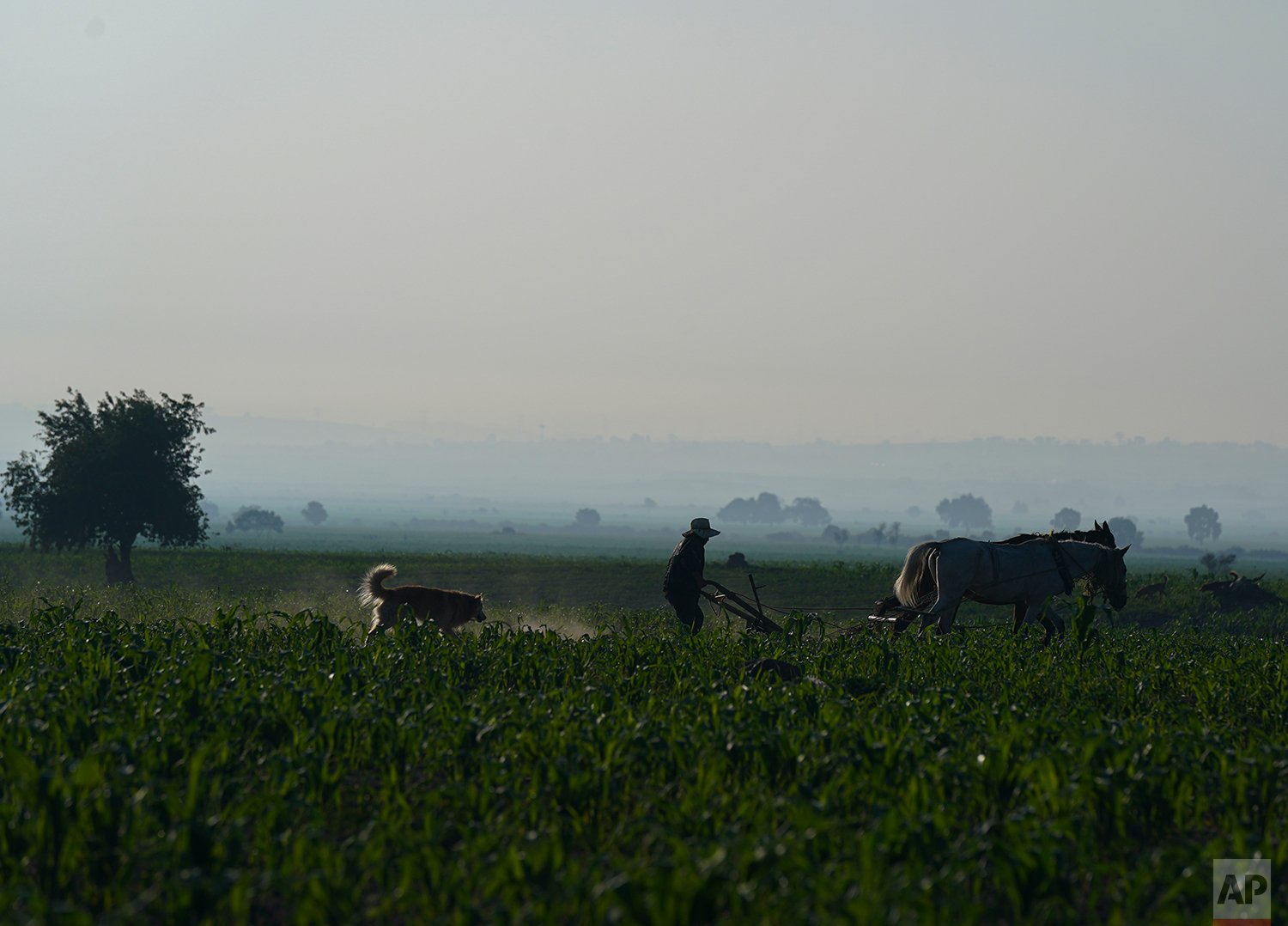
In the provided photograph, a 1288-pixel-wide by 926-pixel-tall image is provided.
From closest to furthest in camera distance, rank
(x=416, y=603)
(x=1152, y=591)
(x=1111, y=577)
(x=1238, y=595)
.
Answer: (x=416, y=603) → (x=1111, y=577) → (x=1238, y=595) → (x=1152, y=591)

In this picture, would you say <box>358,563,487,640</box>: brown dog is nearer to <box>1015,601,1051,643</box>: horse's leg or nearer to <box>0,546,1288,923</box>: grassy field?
<box>0,546,1288,923</box>: grassy field

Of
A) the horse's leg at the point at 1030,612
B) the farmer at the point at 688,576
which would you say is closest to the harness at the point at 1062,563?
the horse's leg at the point at 1030,612

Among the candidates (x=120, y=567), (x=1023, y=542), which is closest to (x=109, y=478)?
(x=120, y=567)

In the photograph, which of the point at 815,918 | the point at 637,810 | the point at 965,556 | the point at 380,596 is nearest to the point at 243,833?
the point at 637,810

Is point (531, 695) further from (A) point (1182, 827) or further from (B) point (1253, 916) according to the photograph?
(B) point (1253, 916)

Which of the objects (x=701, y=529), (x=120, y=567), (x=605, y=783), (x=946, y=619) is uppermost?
(x=701, y=529)

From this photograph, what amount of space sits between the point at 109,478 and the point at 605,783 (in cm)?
3515

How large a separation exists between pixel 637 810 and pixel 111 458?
116ft

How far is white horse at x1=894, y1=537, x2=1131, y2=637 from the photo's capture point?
17750mm

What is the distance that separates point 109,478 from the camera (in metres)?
38.3

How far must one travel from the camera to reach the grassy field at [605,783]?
20.5ft

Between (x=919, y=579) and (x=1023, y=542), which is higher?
(x=1023, y=542)

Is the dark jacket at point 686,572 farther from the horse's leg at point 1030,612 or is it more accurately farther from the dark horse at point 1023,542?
the horse's leg at point 1030,612

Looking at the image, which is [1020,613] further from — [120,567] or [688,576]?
[120,567]
